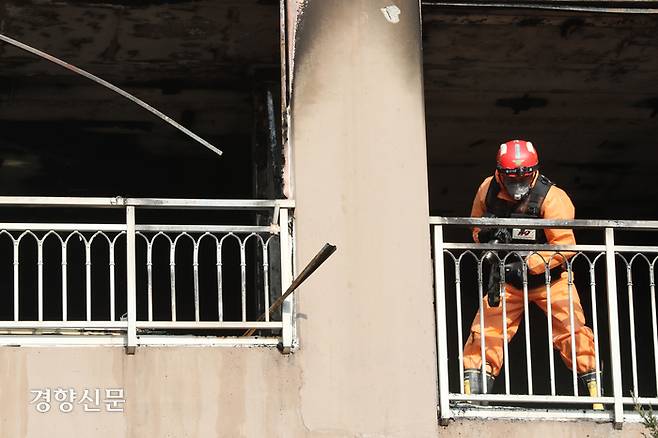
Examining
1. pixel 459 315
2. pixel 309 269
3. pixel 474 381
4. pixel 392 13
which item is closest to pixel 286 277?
pixel 309 269

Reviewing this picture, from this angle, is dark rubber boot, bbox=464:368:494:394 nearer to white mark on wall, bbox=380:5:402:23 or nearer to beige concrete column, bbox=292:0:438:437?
beige concrete column, bbox=292:0:438:437

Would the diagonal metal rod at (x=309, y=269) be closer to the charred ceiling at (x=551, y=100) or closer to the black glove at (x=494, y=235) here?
the black glove at (x=494, y=235)

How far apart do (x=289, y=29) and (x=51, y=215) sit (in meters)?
6.57

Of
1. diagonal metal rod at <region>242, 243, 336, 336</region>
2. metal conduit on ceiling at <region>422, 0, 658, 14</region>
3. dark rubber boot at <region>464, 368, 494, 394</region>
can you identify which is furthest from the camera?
metal conduit on ceiling at <region>422, 0, 658, 14</region>

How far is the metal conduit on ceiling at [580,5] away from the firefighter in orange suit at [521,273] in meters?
1.21

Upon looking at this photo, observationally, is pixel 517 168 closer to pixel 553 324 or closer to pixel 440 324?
pixel 553 324

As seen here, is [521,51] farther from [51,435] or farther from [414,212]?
[51,435]

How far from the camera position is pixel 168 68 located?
13180 mm

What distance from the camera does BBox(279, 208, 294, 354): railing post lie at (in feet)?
32.6

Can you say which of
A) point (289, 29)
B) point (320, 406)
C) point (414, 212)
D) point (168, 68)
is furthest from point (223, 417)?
point (168, 68)

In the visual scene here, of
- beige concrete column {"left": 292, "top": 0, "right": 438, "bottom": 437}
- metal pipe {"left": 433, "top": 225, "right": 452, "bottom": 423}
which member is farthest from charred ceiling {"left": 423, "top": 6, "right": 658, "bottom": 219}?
metal pipe {"left": 433, "top": 225, "right": 452, "bottom": 423}

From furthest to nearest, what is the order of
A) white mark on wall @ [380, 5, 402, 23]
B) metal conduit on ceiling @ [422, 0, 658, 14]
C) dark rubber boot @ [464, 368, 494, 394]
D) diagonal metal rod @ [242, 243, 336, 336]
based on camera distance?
metal conduit on ceiling @ [422, 0, 658, 14] → white mark on wall @ [380, 5, 402, 23] → dark rubber boot @ [464, 368, 494, 394] → diagonal metal rod @ [242, 243, 336, 336]

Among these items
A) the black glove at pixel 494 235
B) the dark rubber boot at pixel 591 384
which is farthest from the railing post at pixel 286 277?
the dark rubber boot at pixel 591 384

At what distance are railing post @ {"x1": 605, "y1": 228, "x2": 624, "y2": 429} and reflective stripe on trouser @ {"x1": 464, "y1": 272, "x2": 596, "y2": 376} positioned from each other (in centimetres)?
30
